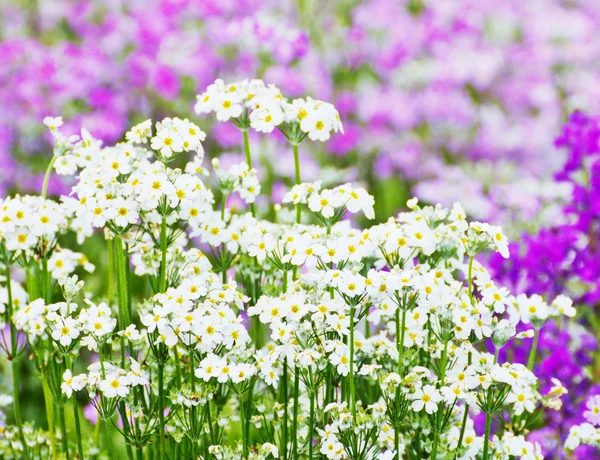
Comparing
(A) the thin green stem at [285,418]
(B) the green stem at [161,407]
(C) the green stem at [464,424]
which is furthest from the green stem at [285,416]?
(C) the green stem at [464,424]

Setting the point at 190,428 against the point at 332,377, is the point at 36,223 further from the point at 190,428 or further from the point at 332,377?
the point at 332,377

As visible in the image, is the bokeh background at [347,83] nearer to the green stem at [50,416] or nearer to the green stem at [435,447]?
the green stem at [435,447]

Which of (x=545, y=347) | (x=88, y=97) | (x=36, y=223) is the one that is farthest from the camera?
(x=88, y=97)

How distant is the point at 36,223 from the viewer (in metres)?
1.98

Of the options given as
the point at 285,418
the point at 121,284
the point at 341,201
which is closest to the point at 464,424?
the point at 285,418

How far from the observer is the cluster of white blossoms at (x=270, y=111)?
2.05 metres

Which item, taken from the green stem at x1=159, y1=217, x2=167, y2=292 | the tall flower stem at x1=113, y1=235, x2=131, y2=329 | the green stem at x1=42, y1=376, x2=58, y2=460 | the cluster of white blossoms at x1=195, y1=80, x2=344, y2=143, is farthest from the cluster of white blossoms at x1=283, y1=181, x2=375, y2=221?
the green stem at x1=42, y1=376, x2=58, y2=460

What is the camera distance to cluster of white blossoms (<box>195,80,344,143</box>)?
205 centimetres

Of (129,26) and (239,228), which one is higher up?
(129,26)

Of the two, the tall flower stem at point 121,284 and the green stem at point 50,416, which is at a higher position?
the tall flower stem at point 121,284

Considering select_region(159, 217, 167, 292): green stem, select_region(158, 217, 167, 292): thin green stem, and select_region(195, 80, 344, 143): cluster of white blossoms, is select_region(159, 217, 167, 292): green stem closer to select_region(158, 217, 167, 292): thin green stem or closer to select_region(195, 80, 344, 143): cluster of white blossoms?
select_region(158, 217, 167, 292): thin green stem

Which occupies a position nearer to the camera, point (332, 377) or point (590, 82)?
point (332, 377)

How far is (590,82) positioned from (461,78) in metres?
1.00

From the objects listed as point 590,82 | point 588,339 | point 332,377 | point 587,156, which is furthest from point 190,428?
point 590,82
